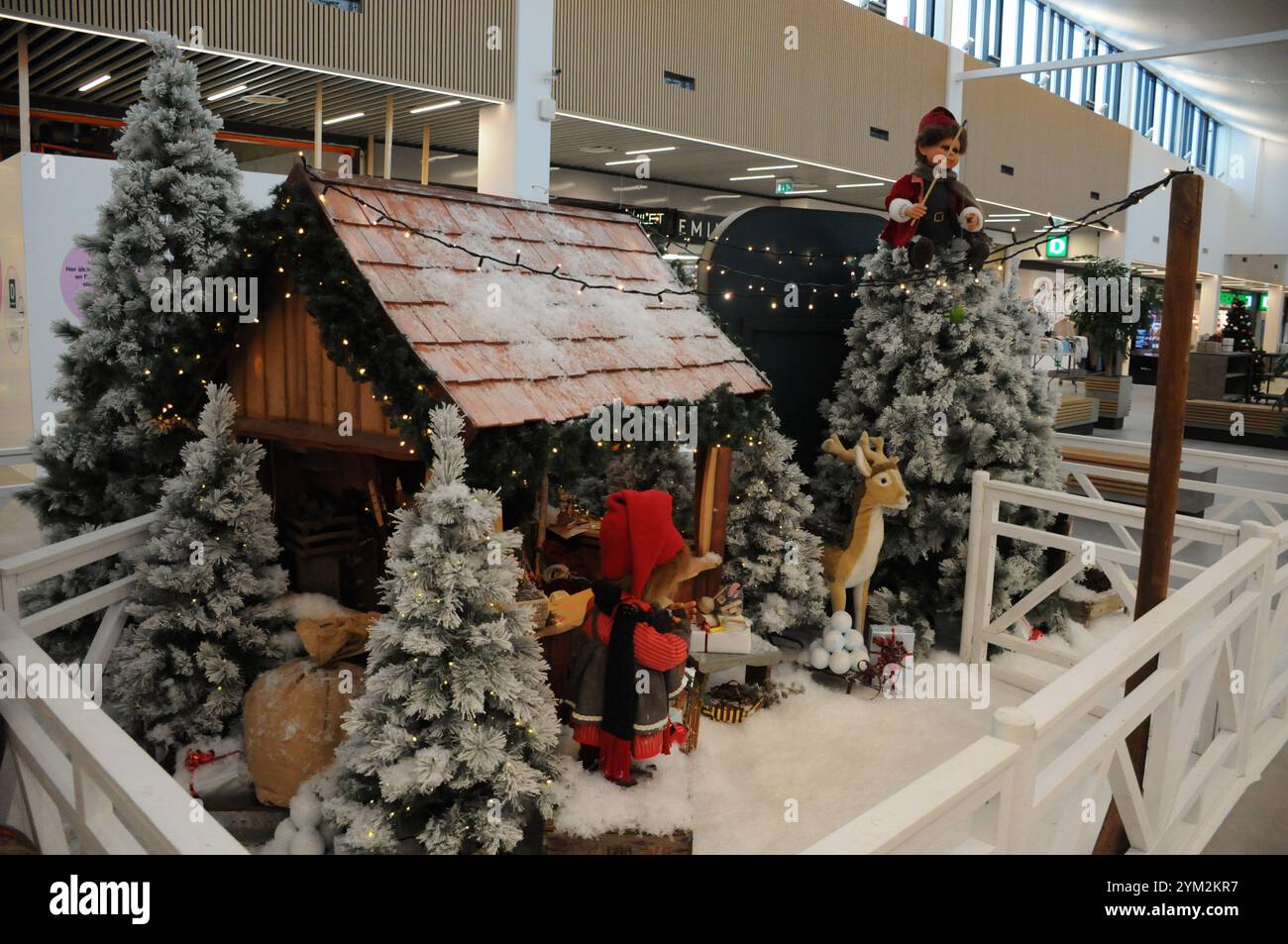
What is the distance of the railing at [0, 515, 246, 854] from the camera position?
178 centimetres

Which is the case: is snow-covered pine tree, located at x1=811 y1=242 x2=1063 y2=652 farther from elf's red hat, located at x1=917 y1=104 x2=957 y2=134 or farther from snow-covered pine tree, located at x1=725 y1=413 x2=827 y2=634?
elf's red hat, located at x1=917 y1=104 x2=957 y2=134

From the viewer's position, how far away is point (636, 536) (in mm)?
3674

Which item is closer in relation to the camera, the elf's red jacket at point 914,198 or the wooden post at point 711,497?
the wooden post at point 711,497

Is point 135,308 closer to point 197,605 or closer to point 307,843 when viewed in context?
point 197,605

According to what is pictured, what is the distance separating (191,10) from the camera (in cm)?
777

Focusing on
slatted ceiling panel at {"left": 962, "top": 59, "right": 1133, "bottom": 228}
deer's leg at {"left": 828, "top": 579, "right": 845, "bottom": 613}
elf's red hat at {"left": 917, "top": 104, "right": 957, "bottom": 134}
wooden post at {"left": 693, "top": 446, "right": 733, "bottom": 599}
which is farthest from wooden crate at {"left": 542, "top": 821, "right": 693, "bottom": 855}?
slatted ceiling panel at {"left": 962, "top": 59, "right": 1133, "bottom": 228}

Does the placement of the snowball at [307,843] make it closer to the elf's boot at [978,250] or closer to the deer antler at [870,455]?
the deer antler at [870,455]

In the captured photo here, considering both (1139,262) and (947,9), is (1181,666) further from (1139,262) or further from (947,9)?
(1139,262)

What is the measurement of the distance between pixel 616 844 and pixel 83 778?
1.82 m

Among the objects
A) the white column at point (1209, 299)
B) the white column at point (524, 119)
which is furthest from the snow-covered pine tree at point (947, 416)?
the white column at point (1209, 299)

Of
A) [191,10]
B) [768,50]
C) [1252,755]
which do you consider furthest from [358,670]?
[768,50]

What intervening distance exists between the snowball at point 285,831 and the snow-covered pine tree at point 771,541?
2.46 metres

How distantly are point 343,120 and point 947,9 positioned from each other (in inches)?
448

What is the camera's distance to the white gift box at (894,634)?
17.2ft
